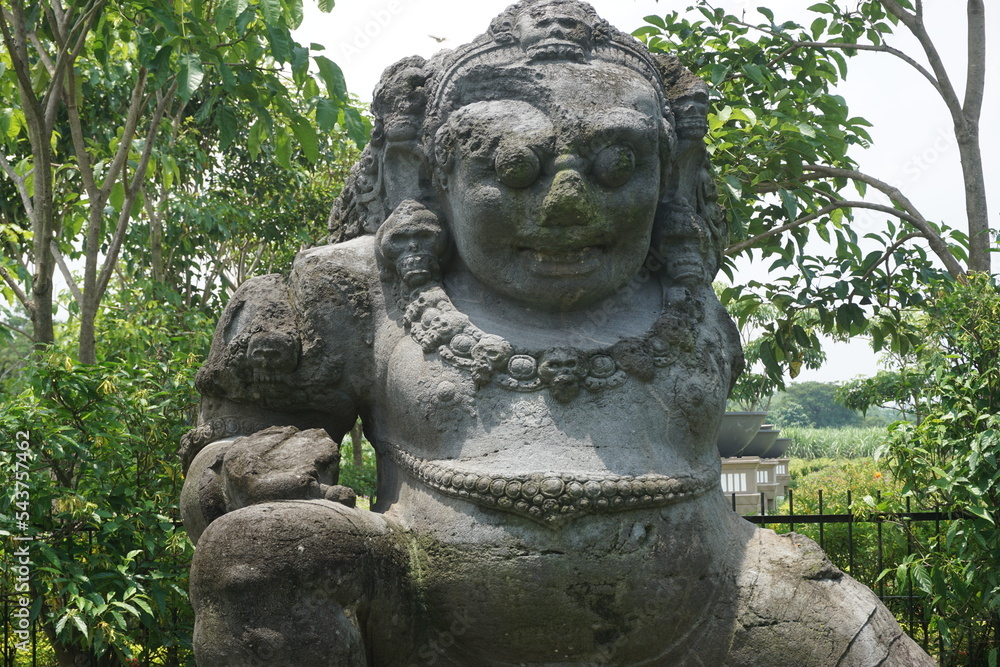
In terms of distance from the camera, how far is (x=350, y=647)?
2299mm

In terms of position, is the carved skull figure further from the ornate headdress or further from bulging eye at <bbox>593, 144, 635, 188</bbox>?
the ornate headdress

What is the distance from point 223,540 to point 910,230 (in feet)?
Result: 18.9

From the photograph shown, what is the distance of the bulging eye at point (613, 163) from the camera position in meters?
2.62

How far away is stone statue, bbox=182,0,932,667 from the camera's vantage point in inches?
96.4

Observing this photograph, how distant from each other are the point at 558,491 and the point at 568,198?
Result: 73 cm

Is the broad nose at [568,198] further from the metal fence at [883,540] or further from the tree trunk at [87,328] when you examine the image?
the tree trunk at [87,328]

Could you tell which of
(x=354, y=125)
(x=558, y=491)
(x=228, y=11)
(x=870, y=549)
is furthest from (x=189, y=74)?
(x=870, y=549)

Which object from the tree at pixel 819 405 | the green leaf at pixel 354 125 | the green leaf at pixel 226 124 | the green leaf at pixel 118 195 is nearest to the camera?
the green leaf at pixel 354 125

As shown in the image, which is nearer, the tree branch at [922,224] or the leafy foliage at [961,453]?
the leafy foliage at [961,453]

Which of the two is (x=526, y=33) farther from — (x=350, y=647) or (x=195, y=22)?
(x=195, y=22)

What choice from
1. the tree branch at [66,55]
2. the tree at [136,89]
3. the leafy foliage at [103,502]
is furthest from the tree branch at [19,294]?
the tree branch at [66,55]

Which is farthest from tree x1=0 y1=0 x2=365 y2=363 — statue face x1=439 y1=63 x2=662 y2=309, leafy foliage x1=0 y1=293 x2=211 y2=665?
statue face x1=439 y1=63 x2=662 y2=309

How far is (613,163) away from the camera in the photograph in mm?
2623

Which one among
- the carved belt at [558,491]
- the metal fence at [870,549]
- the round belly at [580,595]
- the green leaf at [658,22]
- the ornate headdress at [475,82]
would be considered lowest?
the metal fence at [870,549]
